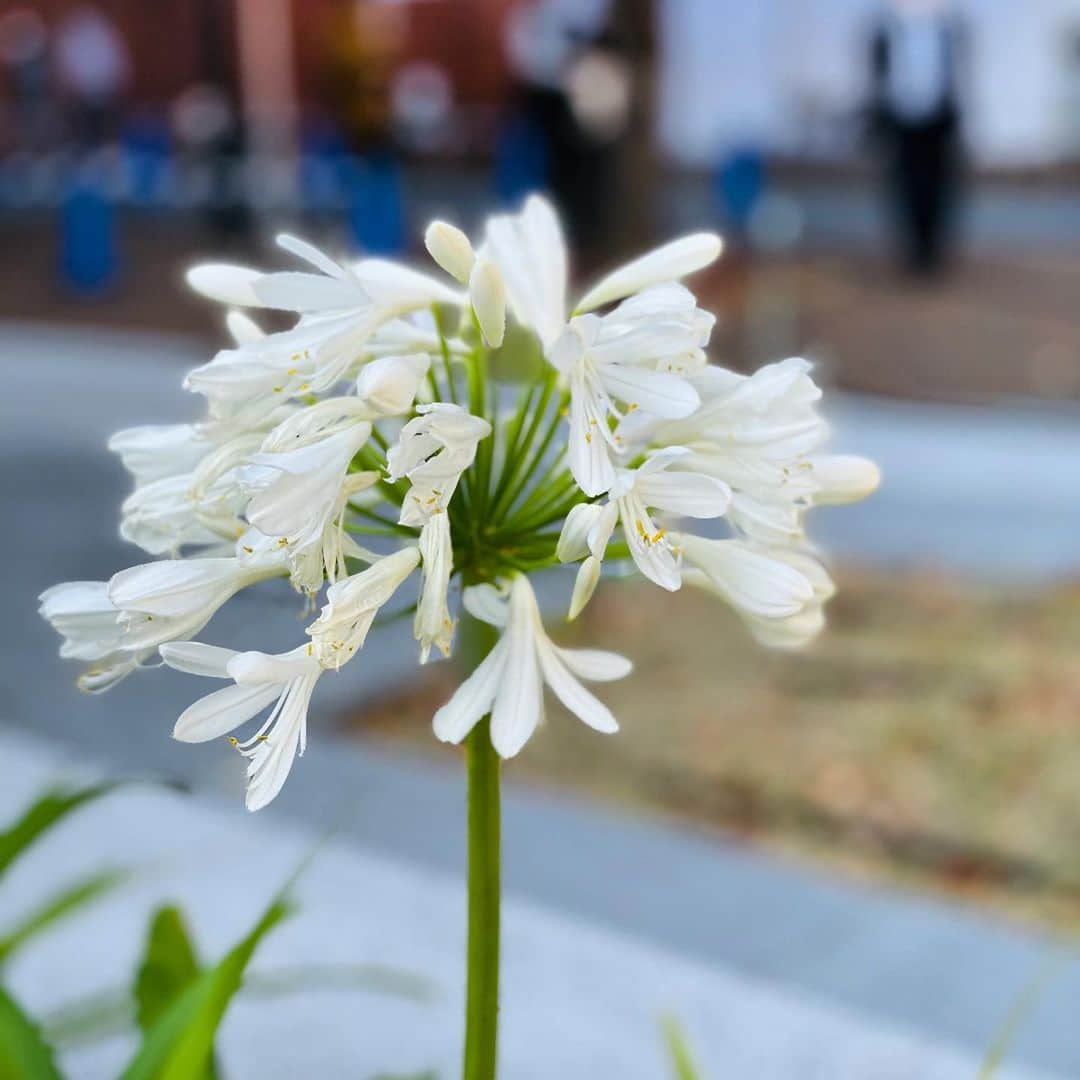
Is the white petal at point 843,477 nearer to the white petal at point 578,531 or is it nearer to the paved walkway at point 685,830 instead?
the white petal at point 578,531

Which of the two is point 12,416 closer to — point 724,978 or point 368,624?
point 724,978

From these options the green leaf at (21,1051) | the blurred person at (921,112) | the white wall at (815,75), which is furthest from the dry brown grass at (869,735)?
the white wall at (815,75)

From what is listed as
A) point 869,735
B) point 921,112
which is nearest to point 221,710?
point 869,735

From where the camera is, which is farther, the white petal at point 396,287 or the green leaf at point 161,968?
the green leaf at point 161,968

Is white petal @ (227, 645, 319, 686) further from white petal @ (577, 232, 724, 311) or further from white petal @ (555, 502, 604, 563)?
white petal @ (577, 232, 724, 311)

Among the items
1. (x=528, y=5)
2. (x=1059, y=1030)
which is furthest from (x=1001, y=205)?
(x=1059, y=1030)

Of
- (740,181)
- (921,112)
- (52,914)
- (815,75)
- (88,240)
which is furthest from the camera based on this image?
(815,75)

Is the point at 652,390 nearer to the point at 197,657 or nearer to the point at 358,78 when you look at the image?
the point at 197,657
